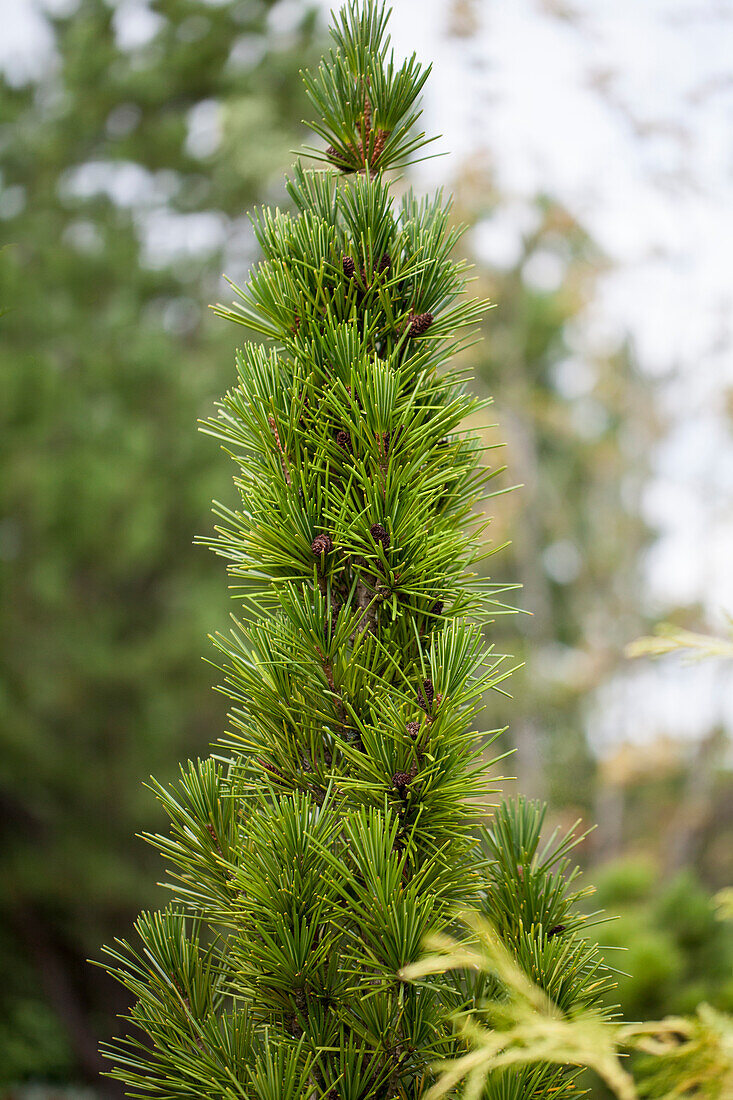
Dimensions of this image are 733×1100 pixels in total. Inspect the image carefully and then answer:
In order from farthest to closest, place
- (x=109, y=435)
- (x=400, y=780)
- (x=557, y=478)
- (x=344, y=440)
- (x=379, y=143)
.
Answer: (x=557, y=478) < (x=109, y=435) < (x=379, y=143) < (x=344, y=440) < (x=400, y=780)

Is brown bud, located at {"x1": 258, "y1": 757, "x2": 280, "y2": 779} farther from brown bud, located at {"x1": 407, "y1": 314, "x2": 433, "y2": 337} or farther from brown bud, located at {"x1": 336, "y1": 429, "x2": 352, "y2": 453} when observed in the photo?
brown bud, located at {"x1": 407, "y1": 314, "x2": 433, "y2": 337}

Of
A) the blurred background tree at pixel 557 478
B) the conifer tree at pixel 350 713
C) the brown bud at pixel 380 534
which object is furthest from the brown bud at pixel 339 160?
the blurred background tree at pixel 557 478

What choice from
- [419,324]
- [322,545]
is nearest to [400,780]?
[322,545]

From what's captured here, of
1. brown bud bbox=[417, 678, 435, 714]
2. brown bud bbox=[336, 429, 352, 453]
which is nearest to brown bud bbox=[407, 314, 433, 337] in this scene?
brown bud bbox=[336, 429, 352, 453]

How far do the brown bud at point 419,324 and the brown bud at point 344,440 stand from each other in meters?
0.22

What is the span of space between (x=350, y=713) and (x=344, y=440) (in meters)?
0.40

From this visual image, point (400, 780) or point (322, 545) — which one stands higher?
point (322, 545)

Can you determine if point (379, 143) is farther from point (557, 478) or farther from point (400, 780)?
point (557, 478)

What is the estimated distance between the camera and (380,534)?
117cm

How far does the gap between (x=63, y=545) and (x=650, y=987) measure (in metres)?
5.01

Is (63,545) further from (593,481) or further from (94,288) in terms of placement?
(593,481)

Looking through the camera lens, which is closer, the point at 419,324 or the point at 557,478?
the point at 419,324

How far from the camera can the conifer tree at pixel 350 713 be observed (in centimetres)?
107

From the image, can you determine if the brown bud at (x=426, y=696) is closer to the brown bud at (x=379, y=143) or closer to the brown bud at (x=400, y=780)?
the brown bud at (x=400, y=780)
